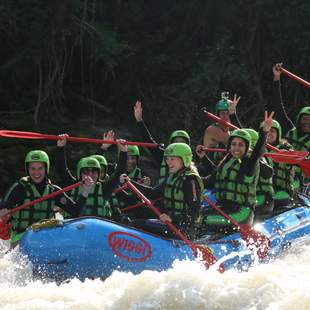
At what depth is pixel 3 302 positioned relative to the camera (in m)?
Result: 6.74

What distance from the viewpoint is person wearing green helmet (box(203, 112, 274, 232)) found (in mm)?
8078

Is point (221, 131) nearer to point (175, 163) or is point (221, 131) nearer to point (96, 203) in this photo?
point (175, 163)

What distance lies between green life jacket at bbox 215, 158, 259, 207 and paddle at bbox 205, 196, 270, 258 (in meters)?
0.23

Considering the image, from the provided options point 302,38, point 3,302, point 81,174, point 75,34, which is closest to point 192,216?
point 81,174

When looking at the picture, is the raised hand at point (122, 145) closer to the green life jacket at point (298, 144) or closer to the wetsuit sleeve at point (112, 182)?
the wetsuit sleeve at point (112, 182)

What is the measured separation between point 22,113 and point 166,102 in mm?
2494

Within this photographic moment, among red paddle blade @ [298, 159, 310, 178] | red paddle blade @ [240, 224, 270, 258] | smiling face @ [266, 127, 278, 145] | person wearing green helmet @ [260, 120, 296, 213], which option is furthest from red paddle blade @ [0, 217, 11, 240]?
red paddle blade @ [298, 159, 310, 178]

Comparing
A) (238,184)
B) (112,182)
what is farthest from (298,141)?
(112,182)

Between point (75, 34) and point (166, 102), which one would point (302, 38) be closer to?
point (166, 102)

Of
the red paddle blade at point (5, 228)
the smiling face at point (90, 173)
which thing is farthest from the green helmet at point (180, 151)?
the red paddle blade at point (5, 228)

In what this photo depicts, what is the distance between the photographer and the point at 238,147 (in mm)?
8172

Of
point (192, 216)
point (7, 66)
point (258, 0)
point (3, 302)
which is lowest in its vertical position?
point (3, 302)

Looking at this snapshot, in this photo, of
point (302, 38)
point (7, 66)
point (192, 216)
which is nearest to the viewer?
point (192, 216)

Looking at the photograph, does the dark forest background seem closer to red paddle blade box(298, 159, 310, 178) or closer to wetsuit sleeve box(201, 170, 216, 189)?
wetsuit sleeve box(201, 170, 216, 189)
